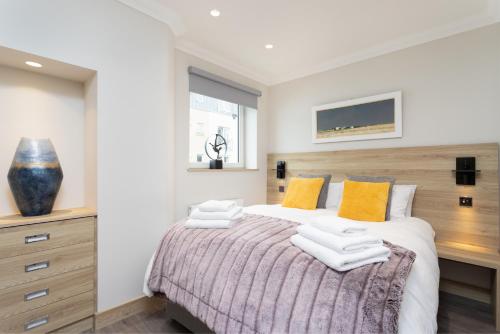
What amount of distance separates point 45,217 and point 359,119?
3.16 m

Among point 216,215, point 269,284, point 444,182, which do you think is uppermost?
point 444,182

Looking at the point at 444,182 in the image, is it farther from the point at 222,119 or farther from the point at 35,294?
the point at 35,294

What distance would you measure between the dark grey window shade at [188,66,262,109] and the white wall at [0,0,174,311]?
22.5 inches

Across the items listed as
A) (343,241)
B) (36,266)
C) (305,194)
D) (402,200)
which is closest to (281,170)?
(305,194)

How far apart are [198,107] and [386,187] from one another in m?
2.30

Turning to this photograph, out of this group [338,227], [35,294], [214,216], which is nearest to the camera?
[338,227]

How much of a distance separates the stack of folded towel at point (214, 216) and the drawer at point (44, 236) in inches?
29.4

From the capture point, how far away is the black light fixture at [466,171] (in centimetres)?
228

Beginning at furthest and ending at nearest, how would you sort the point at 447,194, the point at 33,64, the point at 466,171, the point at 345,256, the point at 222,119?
Result: the point at 222,119 < the point at 447,194 < the point at 466,171 < the point at 33,64 < the point at 345,256

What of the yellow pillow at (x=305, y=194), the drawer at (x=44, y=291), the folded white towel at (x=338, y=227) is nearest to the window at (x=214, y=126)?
the yellow pillow at (x=305, y=194)

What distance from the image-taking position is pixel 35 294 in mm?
1662

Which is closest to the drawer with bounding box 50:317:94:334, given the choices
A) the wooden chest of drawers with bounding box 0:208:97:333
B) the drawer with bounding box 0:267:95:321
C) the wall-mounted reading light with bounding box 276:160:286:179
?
the wooden chest of drawers with bounding box 0:208:97:333

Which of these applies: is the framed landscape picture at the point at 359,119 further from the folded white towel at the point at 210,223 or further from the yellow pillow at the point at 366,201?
the folded white towel at the point at 210,223

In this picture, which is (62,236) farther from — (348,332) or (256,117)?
(256,117)
